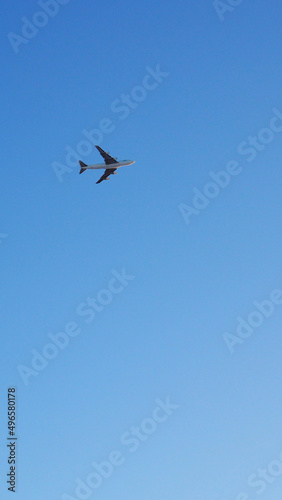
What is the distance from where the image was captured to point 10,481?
11556 centimetres

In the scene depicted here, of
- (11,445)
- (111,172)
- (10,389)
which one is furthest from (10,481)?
(111,172)

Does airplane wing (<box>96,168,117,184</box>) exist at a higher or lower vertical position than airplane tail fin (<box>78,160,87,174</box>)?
lower

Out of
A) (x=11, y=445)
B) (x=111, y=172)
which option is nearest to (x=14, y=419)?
(x=11, y=445)

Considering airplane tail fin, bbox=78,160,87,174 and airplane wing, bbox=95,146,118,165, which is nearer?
airplane wing, bbox=95,146,118,165

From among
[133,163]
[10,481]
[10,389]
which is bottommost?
[10,481]

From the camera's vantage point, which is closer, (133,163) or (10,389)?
(10,389)

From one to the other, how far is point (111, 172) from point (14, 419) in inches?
2670

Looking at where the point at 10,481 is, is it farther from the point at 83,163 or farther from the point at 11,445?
the point at 83,163

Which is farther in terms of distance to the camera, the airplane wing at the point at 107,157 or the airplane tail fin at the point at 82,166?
the airplane tail fin at the point at 82,166

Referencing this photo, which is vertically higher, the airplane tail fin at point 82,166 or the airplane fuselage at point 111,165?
the airplane tail fin at point 82,166

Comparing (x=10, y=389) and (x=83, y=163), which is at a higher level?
(x=83, y=163)

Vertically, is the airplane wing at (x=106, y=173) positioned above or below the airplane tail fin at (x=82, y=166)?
below

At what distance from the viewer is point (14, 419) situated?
4633 inches

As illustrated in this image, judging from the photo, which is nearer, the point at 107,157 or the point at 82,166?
the point at 107,157
